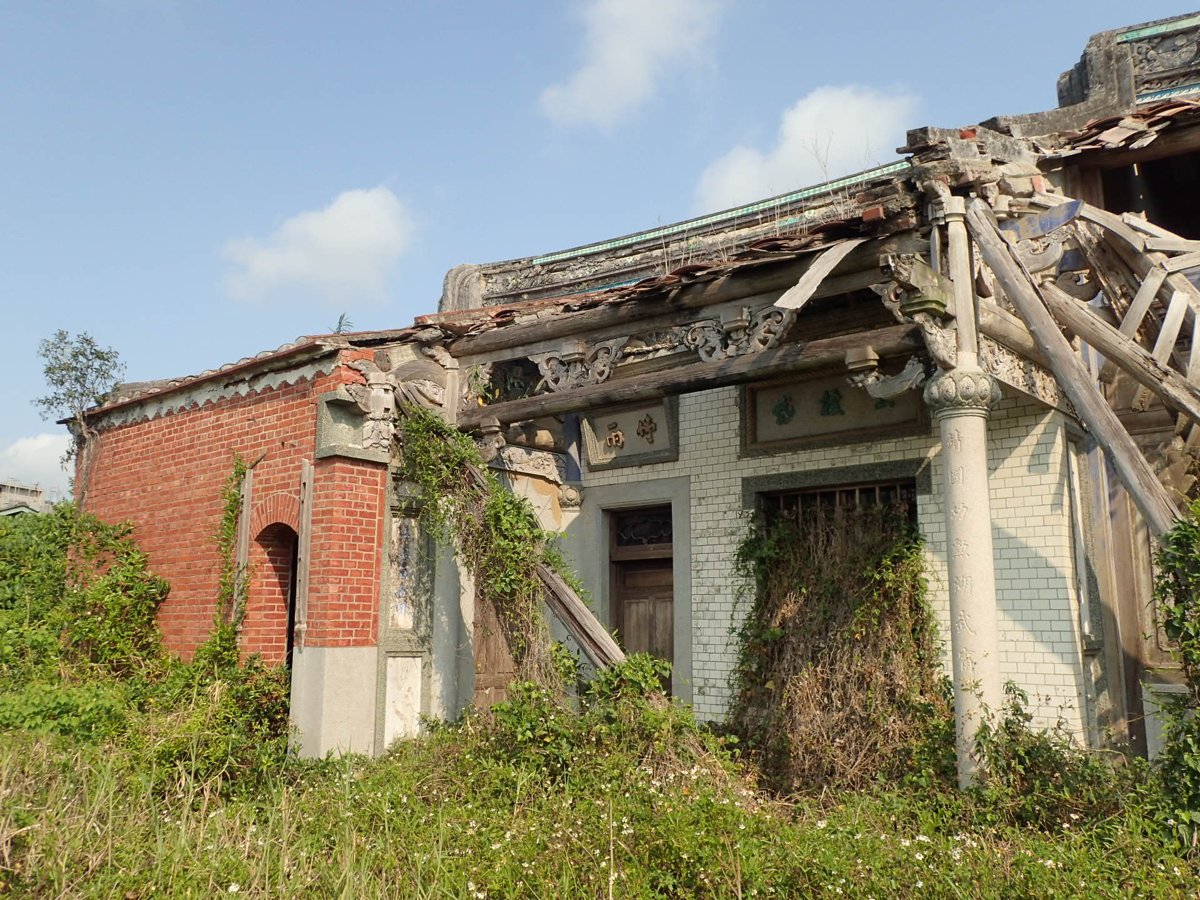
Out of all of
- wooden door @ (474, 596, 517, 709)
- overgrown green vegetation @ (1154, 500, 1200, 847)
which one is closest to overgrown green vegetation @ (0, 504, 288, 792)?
wooden door @ (474, 596, 517, 709)

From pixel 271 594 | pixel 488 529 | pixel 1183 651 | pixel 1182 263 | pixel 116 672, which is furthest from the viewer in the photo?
pixel 116 672

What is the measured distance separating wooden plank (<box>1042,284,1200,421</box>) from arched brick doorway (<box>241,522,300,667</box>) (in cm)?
671

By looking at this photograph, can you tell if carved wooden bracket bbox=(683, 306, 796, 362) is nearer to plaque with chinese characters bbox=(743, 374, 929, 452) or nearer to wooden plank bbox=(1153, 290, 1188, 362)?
plaque with chinese characters bbox=(743, 374, 929, 452)

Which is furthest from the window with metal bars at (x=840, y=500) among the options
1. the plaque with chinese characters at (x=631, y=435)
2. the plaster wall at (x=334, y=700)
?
the plaster wall at (x=334, y=700)

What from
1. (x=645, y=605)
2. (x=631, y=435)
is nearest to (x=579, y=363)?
(x=631, y=435)

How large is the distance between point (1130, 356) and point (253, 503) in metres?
7.40

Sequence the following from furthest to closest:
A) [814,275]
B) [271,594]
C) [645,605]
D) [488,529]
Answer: [645,605] < [271,594] < [488,529] < [814,275]

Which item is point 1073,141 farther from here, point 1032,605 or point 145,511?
point 145,511

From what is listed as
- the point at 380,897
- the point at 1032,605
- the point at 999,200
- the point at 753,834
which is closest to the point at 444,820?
the point at 380,897

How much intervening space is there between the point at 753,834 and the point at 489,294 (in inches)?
390

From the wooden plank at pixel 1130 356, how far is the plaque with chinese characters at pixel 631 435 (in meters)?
4.18

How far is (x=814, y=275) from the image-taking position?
640 centimetres

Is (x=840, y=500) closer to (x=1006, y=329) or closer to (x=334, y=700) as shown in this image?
(x=1006, y=329)

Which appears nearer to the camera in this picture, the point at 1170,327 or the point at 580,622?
the point at 1170,327
